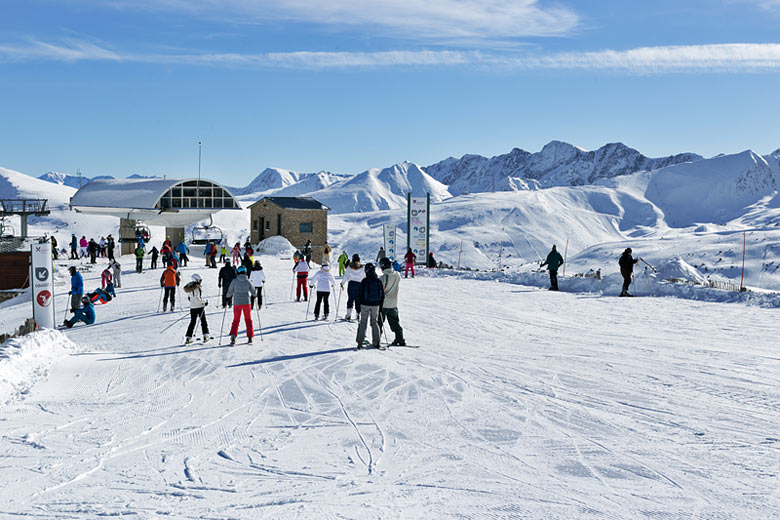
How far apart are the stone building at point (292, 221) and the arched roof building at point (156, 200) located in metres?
2.33

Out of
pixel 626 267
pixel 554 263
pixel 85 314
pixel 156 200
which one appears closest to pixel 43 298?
pixel 85 314

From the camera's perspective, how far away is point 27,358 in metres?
9.96

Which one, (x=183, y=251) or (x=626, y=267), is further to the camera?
(x=183, y=251)

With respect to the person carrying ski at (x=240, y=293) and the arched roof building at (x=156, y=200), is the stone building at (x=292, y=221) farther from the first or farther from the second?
the person carrying ski at (x=240, y=293)

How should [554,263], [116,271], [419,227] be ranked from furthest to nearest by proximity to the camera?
[419,227], [116,271], [554,263]

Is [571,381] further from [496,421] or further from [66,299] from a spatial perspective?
[66,299]

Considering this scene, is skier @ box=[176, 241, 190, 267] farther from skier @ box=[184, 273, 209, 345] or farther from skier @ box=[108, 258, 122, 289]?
skier @ box=[184, 273, 209, 345]

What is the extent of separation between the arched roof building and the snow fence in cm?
3180

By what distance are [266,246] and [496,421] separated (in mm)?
34648

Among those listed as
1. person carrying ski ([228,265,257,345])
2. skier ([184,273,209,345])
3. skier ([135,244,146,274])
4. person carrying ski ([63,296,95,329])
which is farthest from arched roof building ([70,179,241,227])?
person carrying ski ([228,265,257,345])

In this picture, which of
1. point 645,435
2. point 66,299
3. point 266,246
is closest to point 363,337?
point 645,435

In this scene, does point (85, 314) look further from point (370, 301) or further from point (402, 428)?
point (402, 428)

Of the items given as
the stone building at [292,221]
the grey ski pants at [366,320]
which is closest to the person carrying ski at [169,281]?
the grey ski pants at [366,320]

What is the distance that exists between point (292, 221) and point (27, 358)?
34989 millimetres
